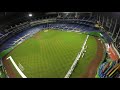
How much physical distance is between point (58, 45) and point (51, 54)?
1062mm

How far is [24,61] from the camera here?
25.7 feet

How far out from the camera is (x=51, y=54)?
8312 mm

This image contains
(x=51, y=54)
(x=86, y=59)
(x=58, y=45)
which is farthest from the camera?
(x=58, y=45)

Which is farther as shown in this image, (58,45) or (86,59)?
(58,45)

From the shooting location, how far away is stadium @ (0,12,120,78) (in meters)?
7.17

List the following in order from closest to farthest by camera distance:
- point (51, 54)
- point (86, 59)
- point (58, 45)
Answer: point (86, 59)
point (51, 54)
point (58, 45)

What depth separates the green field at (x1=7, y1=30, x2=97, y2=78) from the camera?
23.7ft

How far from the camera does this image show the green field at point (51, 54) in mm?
7227

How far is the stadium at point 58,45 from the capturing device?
7168 mm

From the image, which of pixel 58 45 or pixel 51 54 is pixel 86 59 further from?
pixel 58 45

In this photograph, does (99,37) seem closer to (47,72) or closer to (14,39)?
(47,72)

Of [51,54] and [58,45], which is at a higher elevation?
[58,45]

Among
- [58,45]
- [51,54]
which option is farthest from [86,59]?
[58,45]
